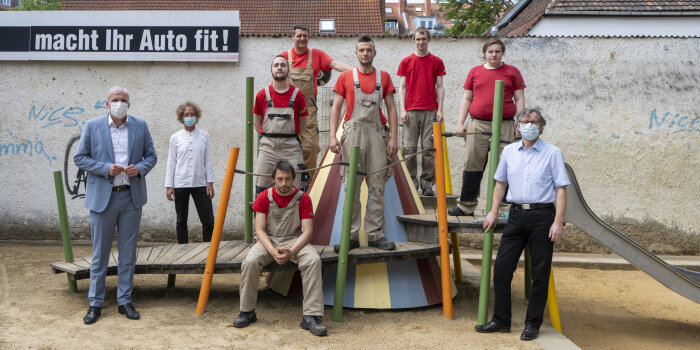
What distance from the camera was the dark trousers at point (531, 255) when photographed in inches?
199

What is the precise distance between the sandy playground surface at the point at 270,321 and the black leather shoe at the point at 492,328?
70 mm

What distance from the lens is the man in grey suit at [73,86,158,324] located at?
5414 millimetres

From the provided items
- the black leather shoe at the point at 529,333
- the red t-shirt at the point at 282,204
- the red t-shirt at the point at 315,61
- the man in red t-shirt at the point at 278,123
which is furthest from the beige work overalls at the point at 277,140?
the black leather shoe at the point at 529,333

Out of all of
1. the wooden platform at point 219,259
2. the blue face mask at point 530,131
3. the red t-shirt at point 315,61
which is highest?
the red t-shirt at point 315,61

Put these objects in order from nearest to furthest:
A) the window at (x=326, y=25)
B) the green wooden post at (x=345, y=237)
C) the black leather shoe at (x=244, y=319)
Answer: the black leather shoe at (x=244, y=319) → the green wooden post at (x=345, y=237) → the window at (x=326, y=25)

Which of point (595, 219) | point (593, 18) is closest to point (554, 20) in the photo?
point (593, 18)

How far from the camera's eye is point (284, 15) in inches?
982

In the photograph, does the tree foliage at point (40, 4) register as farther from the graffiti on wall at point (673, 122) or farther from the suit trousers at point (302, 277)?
the suit trousers at point (302, 277)

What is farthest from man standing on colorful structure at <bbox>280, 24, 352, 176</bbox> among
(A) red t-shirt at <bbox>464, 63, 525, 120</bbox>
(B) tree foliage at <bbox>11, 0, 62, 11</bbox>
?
(B) tree foliage at <bbox>11, 0, 62, 11</bbox>

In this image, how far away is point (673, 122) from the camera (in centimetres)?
969

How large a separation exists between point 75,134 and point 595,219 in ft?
24.9

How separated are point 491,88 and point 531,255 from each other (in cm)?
177

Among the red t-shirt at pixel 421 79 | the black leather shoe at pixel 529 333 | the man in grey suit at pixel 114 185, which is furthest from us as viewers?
the red t-shirt at pixel 421 79

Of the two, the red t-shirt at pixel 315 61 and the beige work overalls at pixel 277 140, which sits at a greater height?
the red t-shirt at pixel 315 61
